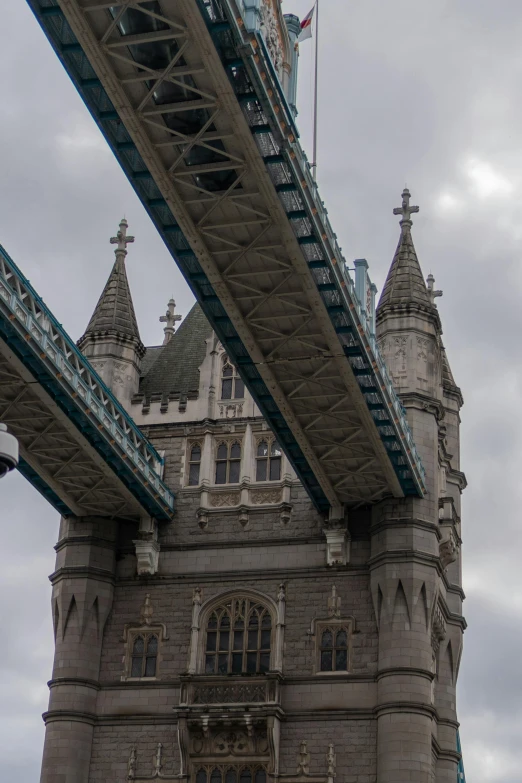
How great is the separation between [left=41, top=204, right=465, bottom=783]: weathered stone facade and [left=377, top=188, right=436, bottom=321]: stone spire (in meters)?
0.11

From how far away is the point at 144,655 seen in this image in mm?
44781

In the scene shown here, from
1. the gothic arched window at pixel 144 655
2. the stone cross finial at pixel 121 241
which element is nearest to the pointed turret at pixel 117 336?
the stone cross finial at pixel 121 241

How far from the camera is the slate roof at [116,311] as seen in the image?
50.6 m

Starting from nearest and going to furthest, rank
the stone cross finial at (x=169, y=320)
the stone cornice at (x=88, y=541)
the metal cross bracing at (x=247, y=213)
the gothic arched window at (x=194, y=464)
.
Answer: the metal cross bracing at (x=247, y=213) → the stone cornice at (x=88, y=541) → the gothic arched window at (x=194, y=464) → the stone cross finial at (x=169, y=320)

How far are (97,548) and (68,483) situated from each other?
3074 mm

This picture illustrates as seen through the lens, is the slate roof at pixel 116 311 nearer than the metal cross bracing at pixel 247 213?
No

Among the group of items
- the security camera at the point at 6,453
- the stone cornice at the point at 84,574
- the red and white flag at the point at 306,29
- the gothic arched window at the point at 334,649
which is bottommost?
the security camera at the point at 6,453

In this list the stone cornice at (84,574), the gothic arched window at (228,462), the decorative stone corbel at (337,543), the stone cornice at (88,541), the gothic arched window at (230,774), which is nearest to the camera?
the gothic arched window at (230,774)

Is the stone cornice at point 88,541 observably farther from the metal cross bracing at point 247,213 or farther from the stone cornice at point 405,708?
the stone cornice at point 405,708

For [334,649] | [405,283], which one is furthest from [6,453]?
[405,283]

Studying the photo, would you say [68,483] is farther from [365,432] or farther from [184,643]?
[365,432]

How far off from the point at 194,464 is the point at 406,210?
12151mm

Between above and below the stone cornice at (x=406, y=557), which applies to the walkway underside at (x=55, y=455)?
above

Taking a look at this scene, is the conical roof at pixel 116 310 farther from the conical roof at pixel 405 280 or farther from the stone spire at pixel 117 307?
the conical roof at pixel 405 280
